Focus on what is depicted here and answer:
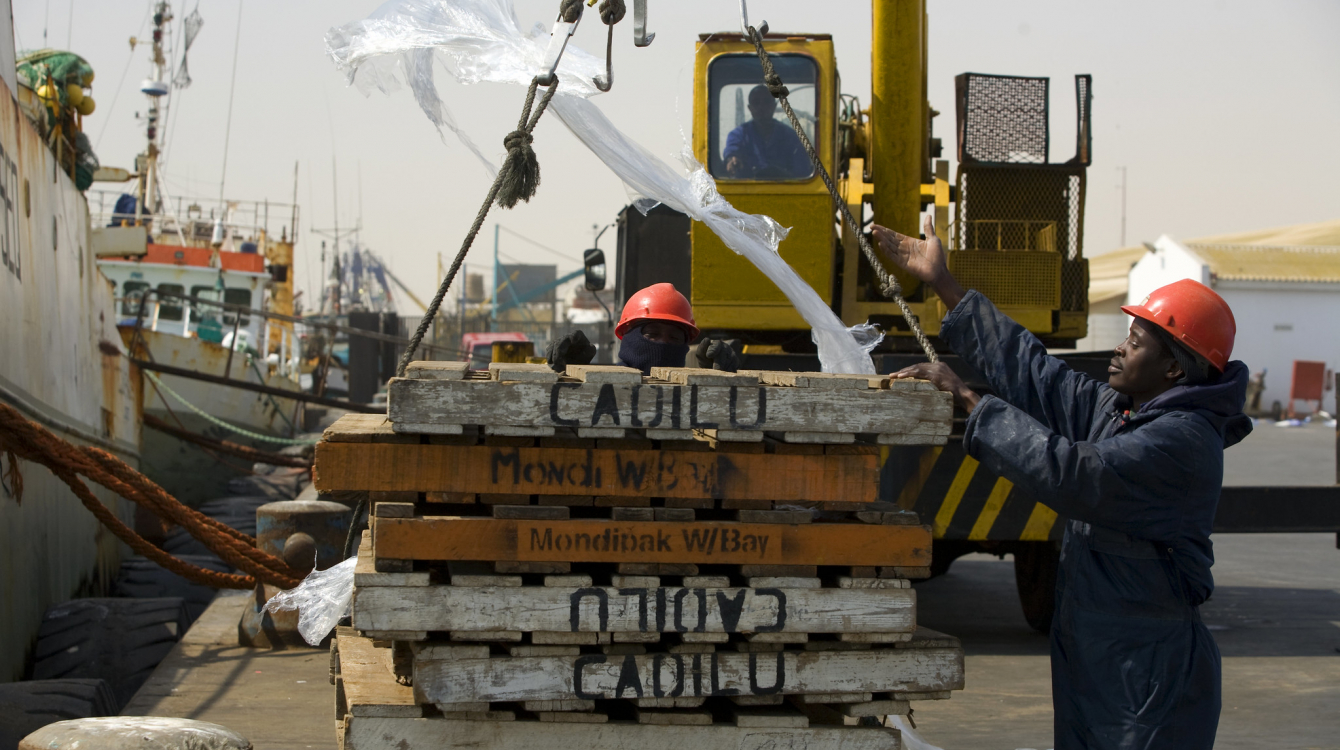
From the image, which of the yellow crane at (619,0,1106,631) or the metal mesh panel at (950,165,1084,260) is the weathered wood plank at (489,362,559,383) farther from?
the metal mesh panel at (950,165,1084,260)

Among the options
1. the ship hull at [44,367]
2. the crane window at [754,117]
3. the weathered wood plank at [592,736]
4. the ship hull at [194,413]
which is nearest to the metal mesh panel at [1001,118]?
the crane window at [754,117]

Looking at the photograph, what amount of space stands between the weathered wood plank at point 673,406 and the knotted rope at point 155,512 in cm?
429

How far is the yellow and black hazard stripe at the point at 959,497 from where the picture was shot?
650 cm

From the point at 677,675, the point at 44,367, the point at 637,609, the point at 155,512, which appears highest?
the point at 44,367

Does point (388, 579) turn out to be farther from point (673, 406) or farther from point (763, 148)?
point (763, 148)

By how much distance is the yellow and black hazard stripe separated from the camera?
6.50m

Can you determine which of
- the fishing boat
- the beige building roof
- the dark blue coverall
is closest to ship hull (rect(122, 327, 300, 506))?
the fishing boat

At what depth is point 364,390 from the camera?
69.5ft

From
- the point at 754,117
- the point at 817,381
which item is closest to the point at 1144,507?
the point at 817,381

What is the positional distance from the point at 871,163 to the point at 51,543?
6.38 metres

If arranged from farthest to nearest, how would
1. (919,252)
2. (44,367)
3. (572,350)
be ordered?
(44,367)
(572,350)
(919,252)

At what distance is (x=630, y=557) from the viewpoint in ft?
9.83

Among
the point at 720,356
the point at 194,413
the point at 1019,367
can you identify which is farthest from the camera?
the point at 194,413

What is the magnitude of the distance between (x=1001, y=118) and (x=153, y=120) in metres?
23.1
